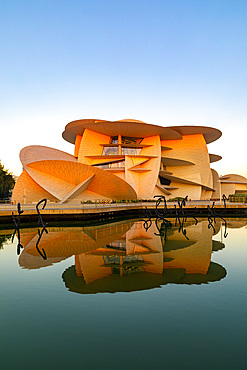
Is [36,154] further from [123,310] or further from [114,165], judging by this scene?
[123,310]

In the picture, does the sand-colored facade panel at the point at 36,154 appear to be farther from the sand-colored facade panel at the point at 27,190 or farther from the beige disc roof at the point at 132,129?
the beige disc roof at the point at 132,129

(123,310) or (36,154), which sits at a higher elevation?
(36,154)

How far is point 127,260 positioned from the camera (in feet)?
29.7

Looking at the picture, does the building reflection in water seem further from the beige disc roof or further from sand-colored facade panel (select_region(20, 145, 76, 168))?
the beige disc roof

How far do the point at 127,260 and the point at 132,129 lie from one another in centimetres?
3229

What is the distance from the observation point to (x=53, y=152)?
3684 centimetres

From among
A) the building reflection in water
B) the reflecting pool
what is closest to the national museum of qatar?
the building reflection in water

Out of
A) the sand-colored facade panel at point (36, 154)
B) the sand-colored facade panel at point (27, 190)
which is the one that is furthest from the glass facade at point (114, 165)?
the sand-colored facade panel at point (27, 190)

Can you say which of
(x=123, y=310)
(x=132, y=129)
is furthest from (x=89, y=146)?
(x=123, y=310)

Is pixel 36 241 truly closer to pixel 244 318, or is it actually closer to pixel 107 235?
pixel 107 235

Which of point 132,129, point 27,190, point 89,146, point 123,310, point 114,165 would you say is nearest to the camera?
point 123,310

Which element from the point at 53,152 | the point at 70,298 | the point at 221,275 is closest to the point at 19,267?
the point at 70,298

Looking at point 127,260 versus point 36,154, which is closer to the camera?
point 127,260

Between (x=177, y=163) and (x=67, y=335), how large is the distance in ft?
143
